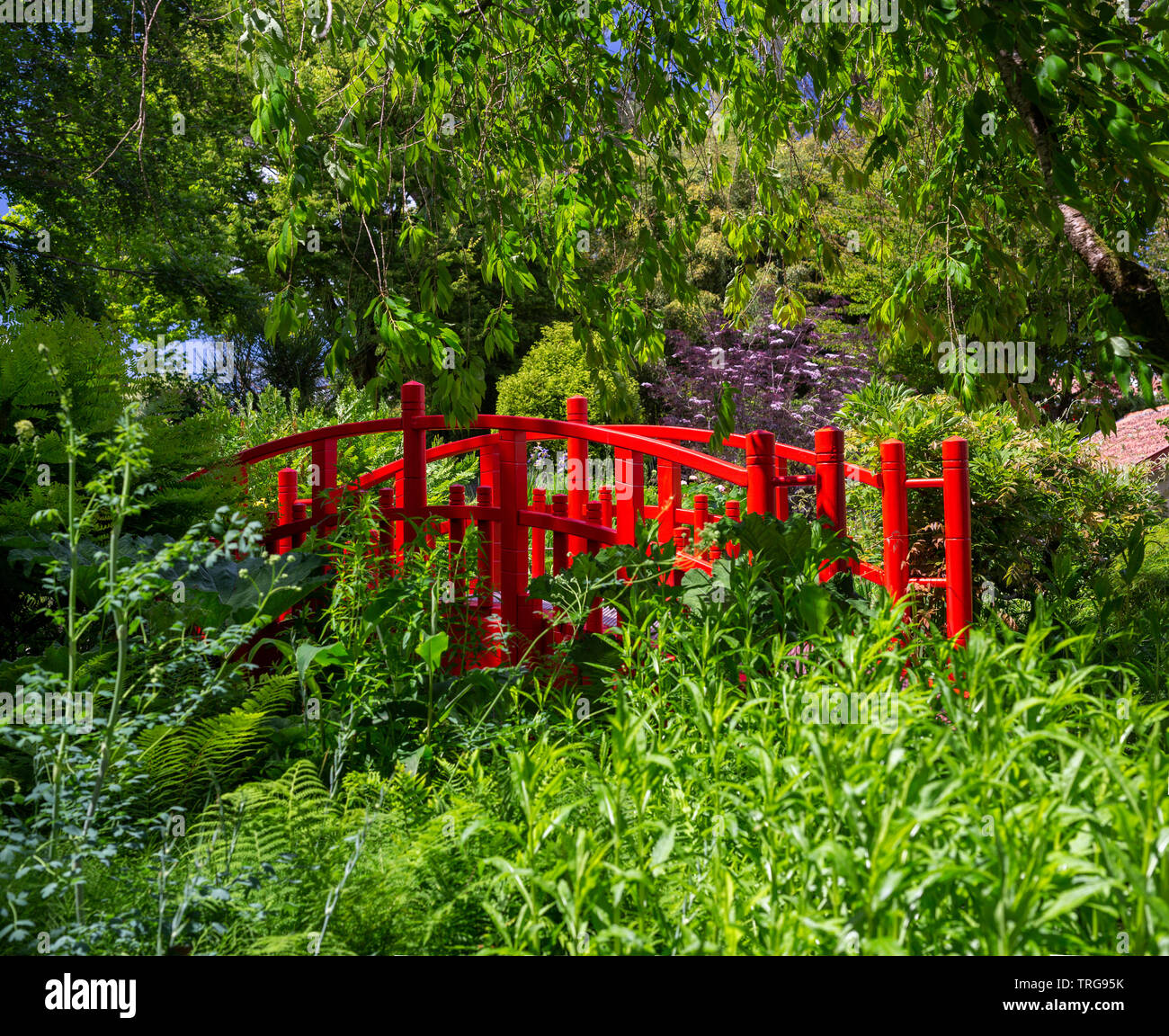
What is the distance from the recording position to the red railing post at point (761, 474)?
A: 12.6ft

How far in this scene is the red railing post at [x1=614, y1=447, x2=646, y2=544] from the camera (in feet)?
15.3

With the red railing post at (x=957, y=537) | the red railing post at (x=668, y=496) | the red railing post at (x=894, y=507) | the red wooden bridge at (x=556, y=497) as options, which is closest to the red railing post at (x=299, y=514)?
the red wooden bridge at (x=556, y=497)

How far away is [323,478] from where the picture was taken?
4.81 m

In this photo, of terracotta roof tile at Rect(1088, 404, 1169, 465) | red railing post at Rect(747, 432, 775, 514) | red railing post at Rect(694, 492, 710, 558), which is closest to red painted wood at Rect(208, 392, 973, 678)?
red railing post at Rect(747, 432, 775, 514)

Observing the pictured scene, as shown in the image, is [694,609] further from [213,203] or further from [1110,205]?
[213,203]

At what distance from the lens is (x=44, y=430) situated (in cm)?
389

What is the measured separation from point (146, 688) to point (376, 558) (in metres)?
1.00

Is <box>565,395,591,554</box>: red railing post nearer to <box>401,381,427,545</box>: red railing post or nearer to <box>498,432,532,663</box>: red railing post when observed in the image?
<box>498,432,532,663</box>: red railing post

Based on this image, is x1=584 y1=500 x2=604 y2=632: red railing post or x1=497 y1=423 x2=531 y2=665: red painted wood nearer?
x1=584 y1=500 x2=604 y2=632: red railing post

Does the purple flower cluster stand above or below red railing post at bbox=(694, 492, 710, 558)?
above

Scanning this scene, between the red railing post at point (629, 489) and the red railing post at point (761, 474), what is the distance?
68 cm

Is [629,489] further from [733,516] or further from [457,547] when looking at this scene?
[457,547]

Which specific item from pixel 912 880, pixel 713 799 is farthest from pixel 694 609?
pixel 912 880

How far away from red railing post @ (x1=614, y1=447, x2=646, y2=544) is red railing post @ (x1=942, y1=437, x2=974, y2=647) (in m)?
1.49
